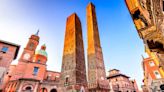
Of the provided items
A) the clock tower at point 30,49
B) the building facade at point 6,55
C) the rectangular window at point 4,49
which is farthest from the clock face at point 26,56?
the rectangular window at point 4,49

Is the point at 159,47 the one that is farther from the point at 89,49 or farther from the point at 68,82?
the point at 89,49

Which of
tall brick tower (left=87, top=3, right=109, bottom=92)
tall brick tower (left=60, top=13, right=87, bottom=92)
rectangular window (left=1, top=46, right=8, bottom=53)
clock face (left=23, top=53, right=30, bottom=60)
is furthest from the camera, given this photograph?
clock face (left=23, top=53, right=30, bottom=60)

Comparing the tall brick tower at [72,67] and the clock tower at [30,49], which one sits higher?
the clock tower at [30,49]

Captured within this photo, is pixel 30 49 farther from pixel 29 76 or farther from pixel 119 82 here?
pixel 119 82

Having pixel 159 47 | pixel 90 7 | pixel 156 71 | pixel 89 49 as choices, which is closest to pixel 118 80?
pixel 156 71

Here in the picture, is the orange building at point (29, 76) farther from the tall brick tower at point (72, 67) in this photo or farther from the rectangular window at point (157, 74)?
the rectangular window at point (157, 74)

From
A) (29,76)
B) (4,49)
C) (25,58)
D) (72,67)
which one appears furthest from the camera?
(25,58)

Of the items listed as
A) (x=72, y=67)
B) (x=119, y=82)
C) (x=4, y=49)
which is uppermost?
(x=4, y=49)

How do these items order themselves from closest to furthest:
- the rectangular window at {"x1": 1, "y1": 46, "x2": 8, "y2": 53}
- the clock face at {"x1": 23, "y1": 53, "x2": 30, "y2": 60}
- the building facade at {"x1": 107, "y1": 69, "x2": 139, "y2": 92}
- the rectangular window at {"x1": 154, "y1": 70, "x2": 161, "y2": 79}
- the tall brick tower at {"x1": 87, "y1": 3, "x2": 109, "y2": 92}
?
the tall brick tower at {"x1": 87, "y1": 3, "x2": 109, "y2": 92}, the rectangular window at {"x1": 1, "y1": 46, "x2": 8, "y2": 53}, the rectangular window at {"x1": 154, "y1": 70, "x2": 161, "y2": 79}, the clock face at {"x1": 23, "y1": 53, "x2": 30, "y2": 60}, the building facade at {"x1": 107, "y1": 69, "x2": 139, "y2": 92}

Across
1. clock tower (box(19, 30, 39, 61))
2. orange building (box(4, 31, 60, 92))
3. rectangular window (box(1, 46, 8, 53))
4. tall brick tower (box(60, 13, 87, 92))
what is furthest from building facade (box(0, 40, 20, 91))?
tall brick tower (box(60, 13, 87, 92))

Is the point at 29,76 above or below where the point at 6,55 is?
below

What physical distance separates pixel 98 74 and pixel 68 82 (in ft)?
20.1

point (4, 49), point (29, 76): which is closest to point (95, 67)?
point (29, 76)

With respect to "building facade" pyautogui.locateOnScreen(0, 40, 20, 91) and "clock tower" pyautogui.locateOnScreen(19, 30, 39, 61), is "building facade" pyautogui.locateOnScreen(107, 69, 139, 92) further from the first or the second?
"building facade" pyautogui.locateOnScreen(0, 40, 20, 91)
